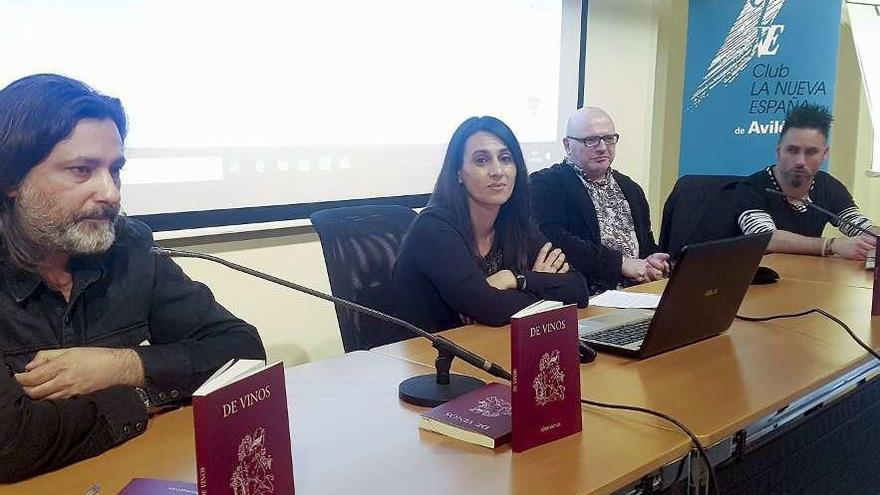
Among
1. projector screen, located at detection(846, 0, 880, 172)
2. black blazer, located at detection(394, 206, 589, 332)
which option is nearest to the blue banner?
projector screen, located at detection(846, 0, 880, 172)

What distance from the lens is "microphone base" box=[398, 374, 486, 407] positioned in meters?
1.35

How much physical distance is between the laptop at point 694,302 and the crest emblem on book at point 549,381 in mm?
428

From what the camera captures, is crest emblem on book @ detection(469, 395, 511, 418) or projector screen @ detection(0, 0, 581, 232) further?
projector screen @ detection(0, 0, 581, 232)

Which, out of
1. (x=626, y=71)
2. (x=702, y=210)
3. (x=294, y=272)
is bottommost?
(x=294, y=272)

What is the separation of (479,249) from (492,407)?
1.10 meters

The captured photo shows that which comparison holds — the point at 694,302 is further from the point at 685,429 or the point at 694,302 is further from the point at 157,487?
the point at 157,487

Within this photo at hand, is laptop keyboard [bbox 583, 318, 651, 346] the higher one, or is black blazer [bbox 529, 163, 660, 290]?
black blazer [bbox 529, 163, 660, 290]

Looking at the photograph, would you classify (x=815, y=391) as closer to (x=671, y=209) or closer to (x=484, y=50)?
(x=671, y=209)

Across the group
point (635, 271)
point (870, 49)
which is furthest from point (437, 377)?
point (870, 49)

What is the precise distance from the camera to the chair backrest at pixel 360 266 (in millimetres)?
2152

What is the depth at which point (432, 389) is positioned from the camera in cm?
139

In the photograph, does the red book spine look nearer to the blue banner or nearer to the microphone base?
the microphone base

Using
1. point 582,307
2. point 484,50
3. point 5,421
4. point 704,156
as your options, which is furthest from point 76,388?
point 704,156

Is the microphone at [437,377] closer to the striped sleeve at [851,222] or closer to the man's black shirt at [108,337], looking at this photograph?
the man's black shirt at [108,337]
